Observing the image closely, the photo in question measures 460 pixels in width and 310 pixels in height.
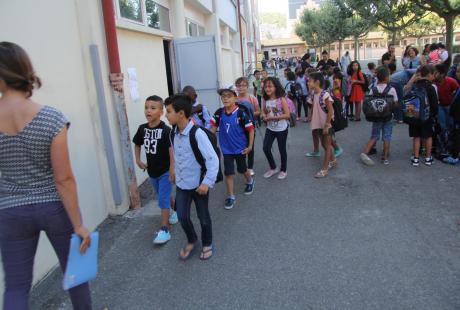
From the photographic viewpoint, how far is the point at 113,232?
4.61 metres

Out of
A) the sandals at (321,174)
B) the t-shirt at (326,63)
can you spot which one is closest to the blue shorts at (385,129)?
the sandals at (321,174)

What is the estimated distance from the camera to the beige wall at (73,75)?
11.5ft

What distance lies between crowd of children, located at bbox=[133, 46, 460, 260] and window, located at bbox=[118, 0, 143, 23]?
204 centimetres

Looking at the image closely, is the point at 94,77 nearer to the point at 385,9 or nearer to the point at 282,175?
the point at 282,175

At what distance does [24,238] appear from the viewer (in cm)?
222

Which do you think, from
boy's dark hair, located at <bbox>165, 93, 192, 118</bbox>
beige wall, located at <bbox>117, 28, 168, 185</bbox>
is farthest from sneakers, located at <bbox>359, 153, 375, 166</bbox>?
boy's dark hair, located at <bbox>165, 93, 192, 118</bbox>

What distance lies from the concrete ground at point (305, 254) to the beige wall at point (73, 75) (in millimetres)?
369

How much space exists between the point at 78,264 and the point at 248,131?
10.7 ft

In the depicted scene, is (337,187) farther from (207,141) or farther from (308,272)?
(207,141)

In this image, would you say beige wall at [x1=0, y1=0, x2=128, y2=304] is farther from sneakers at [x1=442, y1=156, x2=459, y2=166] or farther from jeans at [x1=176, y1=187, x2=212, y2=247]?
sneakers at [x1=442, y1=156, x2=459, y2=166]

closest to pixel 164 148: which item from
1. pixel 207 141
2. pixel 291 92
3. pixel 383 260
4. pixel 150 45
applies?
pixel 207 141

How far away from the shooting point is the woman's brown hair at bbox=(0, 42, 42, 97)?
76.1 inches

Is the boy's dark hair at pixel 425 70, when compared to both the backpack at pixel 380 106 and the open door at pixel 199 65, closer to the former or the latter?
the backpack at pixel 380 106

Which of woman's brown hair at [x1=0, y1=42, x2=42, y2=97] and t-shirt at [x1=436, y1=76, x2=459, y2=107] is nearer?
woman's brown hair at [x1=0, y1=42, x2=42, y2=97]
